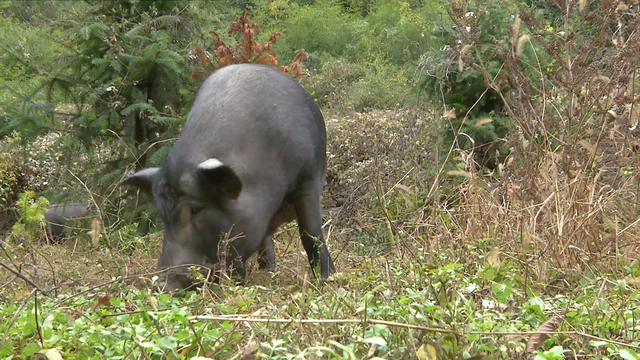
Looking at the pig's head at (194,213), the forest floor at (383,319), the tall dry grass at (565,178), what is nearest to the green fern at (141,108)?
the pig's head at (194,213)

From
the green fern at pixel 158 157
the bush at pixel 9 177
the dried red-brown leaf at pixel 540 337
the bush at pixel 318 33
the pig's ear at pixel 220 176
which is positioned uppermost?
the dried red-brown leaf at pixel 540 337

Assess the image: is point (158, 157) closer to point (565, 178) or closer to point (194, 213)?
point (194, 213)

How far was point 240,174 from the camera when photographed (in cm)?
490

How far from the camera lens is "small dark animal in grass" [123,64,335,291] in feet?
15.3

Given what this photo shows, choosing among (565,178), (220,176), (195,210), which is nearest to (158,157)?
(195,210)

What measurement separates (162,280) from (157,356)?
2071 millimetres

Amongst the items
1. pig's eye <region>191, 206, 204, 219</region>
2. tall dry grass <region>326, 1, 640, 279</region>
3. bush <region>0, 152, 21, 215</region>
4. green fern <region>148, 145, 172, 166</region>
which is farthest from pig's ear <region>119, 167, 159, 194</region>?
bush <region>0, 152, 21, 215</region>

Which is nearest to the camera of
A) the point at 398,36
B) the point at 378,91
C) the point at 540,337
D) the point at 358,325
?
the point at 540,337

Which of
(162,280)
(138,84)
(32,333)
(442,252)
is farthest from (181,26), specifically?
(32,333)

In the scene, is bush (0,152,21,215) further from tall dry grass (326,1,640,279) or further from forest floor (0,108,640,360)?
tall dry grass (326,1,640,279)

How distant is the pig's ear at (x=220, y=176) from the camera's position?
4.48 metres

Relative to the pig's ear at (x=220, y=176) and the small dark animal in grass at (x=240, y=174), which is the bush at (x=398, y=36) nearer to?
the small dark animal in grass at (x=240, y=174)

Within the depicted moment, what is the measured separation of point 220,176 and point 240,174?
36 centimetres

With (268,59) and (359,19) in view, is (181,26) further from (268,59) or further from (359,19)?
(359,19)
